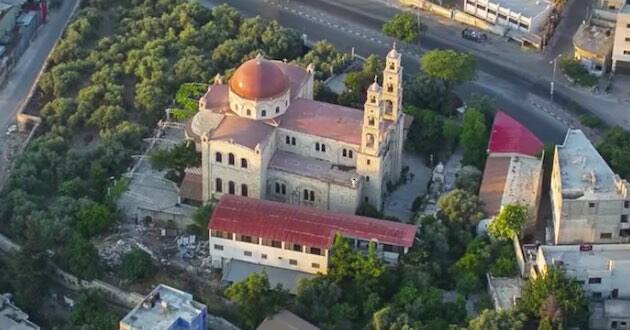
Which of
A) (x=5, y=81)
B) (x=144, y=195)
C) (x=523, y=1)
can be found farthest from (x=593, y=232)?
(x=5, y=81)

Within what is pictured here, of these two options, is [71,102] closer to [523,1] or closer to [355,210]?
[355,210]

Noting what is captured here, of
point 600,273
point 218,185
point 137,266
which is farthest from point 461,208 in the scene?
point 137,266

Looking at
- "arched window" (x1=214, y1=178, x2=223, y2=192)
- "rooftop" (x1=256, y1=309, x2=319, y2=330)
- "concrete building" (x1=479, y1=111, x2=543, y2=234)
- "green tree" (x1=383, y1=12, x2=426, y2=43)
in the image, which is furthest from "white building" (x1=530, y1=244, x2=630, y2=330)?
"green tree" (x1=383, y1=12, x2=426, y2=43)

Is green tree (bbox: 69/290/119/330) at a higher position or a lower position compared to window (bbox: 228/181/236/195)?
lower

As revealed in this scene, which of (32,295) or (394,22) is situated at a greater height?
(394,22)

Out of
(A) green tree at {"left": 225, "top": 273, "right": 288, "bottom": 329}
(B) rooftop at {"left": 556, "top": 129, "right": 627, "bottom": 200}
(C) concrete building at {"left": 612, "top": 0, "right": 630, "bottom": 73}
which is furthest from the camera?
(C) concrete building at {"left": 612, "top": 0, "right": 630, "bottom": 73}

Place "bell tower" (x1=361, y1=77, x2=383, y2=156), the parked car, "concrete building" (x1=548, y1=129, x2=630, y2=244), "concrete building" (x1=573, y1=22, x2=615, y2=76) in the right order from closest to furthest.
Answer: "concrete building" (x1=548, y1=129, x2=630, y2=244) < "bell tower" (x1=361, y1=77, x2=383, y2=156) < "concrete building" (x1=573, y1=22, x2=615, y2=76) < the parked car

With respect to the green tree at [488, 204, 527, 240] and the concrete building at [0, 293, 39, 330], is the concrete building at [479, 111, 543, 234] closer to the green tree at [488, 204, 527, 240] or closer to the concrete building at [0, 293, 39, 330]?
the green tree at [488, 204, 527, 240]
